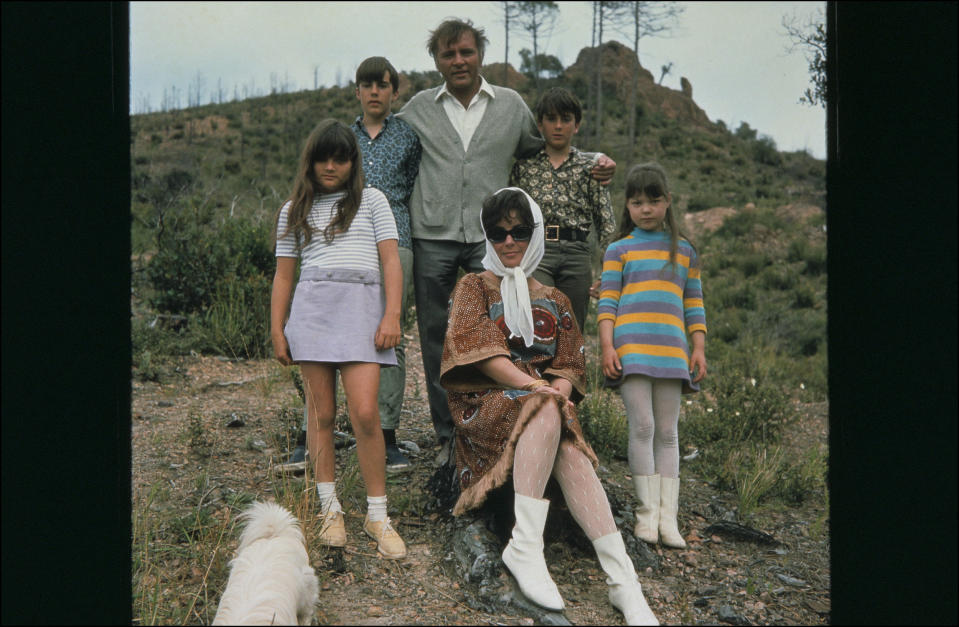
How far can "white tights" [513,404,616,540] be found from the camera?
106 inches

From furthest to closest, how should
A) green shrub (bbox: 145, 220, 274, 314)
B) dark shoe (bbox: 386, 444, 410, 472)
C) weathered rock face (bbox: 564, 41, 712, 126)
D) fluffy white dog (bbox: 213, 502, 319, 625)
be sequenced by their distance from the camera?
weathered rock face (bbox: 564, 41, 712, 126) → green shrub (bbox: 145, 220, 274, 314) → dark shoe (bbox: 386, 444, 410, 472) → fluffy white dog (bbox: 213, 502, 319, 625)

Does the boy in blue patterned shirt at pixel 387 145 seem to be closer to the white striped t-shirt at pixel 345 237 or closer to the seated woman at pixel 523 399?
the white striped t-shirt at pixel 345 237

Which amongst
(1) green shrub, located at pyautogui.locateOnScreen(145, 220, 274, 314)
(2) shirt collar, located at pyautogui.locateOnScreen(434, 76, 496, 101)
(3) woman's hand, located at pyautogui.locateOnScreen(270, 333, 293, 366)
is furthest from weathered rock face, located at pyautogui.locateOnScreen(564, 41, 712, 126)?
(3) woman's hand, located at pyautogui.locateOnScreen(270, 333, 293, 366)

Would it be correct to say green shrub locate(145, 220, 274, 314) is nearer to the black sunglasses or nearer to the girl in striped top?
the girl in striped top

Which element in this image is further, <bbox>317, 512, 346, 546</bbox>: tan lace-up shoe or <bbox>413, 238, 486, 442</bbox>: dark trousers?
<bbox>413, 238, 486, 442</bbox>: dark trousers

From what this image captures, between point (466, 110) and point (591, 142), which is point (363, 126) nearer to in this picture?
point (466, 110)

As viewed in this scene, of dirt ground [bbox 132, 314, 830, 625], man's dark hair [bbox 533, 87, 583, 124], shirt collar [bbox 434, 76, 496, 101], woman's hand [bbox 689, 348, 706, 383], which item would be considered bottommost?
dirt ground [bbox 132, 314, 830, 625]

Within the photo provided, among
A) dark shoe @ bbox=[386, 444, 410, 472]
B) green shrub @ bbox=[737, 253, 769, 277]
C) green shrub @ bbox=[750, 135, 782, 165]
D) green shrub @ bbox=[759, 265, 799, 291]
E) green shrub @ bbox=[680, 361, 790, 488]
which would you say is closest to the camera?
dark shoe @ bbox=[386, 444, 410, 472]

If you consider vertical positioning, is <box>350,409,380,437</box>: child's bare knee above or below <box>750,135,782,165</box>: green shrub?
below

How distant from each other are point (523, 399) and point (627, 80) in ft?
115

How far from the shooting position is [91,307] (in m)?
1.96

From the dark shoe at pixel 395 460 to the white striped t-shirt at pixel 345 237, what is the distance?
135 cm

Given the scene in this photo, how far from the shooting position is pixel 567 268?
3750 millimetres

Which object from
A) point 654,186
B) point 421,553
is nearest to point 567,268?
point 654,186
